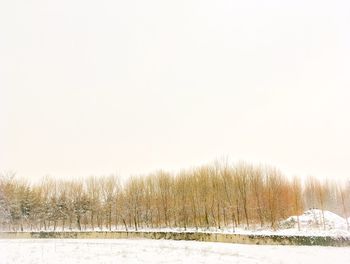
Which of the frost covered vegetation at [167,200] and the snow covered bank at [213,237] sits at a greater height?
the frost covered vegetation at [167,200]

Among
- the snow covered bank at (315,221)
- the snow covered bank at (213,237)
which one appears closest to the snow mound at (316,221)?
the snow covered bank at (315,221)

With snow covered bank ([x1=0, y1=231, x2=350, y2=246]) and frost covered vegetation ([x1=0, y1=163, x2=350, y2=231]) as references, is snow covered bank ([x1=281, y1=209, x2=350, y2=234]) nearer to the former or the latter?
frost covered vegetation ([x1=0, y1=163, x2=350, y2=231])

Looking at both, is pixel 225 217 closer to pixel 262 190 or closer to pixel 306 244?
pixel 262 190

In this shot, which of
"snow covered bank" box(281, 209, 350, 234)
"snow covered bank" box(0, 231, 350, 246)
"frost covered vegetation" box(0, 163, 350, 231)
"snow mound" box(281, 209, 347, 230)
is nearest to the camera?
"snow covered bank" box(0, 231, 350, 246)

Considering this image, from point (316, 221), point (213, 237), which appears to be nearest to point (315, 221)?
point (316, 221)

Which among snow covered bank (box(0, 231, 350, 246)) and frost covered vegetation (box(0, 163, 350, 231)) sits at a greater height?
frost covered vegetation (box(0, 163, 350, 231))

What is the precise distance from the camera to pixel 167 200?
4922 centimetres

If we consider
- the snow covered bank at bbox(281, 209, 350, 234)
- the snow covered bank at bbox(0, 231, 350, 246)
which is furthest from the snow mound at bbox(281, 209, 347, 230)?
the snow covered bank at bbox(0, 231, 350, 246)

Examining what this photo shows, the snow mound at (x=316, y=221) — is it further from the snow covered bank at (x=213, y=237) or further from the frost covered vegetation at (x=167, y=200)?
the snow covered bank at (x=213, y=237)

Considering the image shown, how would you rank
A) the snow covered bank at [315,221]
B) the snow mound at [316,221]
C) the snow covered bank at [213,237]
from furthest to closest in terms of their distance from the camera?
the snow mound at [316,221] → the snow covered bank at [315,221] → the snow covered bank at [213,237]

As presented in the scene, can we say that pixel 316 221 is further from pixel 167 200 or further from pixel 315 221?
pixel 167 200

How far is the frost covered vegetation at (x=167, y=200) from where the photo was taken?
43375 mm

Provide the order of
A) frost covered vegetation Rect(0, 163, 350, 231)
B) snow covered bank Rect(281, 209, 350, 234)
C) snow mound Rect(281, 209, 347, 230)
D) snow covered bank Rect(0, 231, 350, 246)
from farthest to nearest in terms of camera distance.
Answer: frost covered vegetation Rect(0, 163, 350, 231) → snow mound Rect(281, 209, 347, 230) → snow covered bank Rect(281, 209, 350, 234) → snow covered bank Rect(0, 231, 350, 246)

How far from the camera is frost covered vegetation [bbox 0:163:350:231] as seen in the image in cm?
4338
